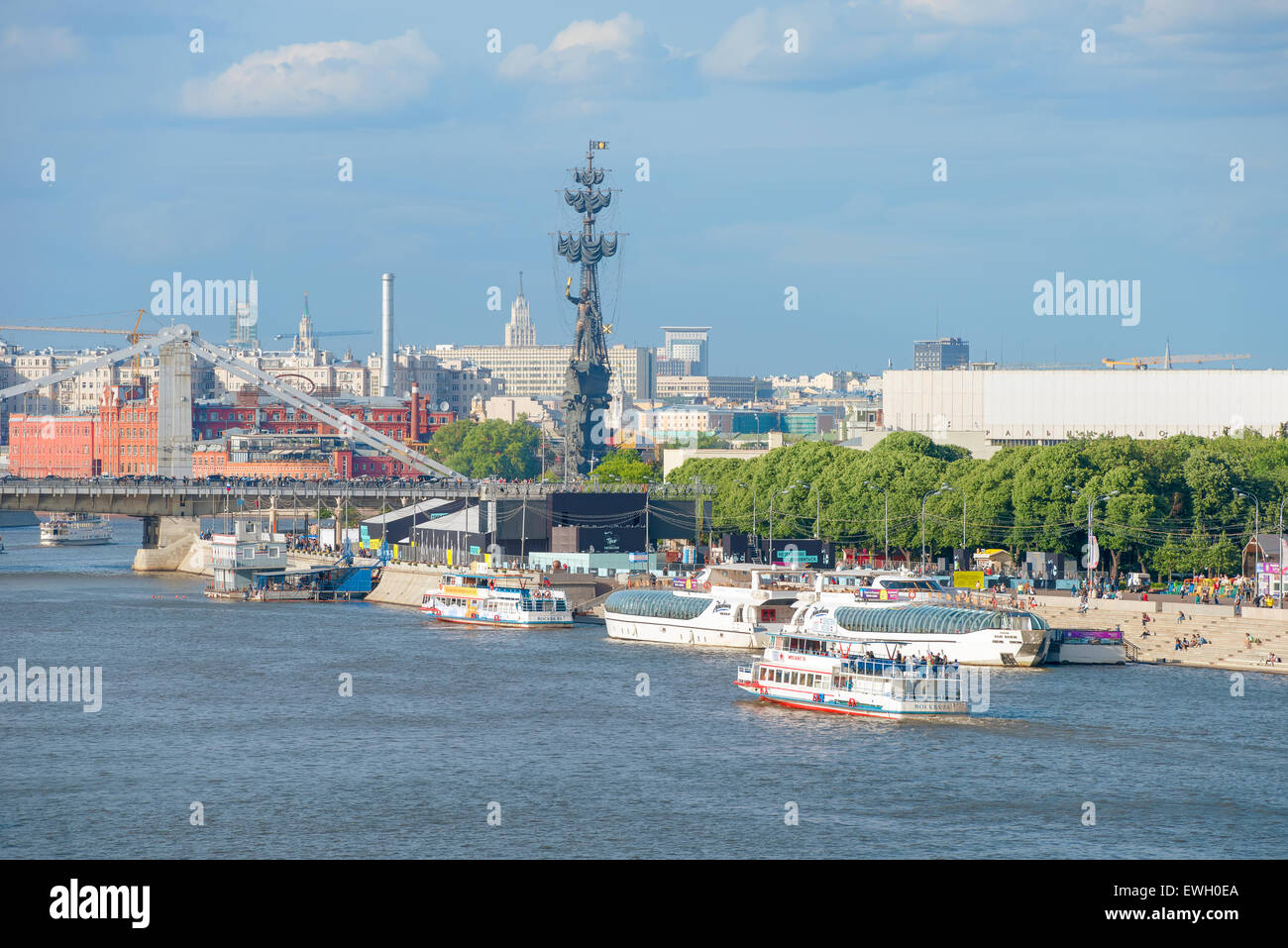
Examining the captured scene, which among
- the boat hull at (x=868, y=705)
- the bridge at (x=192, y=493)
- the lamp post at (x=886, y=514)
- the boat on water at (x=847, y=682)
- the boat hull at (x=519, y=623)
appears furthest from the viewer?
the bridge at (x=192, y=493)

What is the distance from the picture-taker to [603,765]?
41.0 metres

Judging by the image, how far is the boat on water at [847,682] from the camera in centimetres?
4844

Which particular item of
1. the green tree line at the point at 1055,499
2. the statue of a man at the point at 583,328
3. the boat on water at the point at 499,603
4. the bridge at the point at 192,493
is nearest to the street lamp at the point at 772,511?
the green tree line at the point at 1055,499

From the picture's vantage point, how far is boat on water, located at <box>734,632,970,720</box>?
4844cm

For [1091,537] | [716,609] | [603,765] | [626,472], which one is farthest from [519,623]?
[626,472]

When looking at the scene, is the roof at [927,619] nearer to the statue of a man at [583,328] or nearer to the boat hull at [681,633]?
the boat hull at [681,633]

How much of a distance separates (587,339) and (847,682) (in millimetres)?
128427

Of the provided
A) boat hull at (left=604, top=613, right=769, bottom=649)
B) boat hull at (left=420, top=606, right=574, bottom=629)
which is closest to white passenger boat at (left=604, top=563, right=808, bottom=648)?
boat hull at (left=604, top=613, right=769, bottom=649)

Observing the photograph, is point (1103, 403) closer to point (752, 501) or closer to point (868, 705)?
point (752, 501)

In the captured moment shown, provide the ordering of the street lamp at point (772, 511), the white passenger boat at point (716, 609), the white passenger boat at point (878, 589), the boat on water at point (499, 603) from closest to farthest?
the white passenger boat at point (878, 589)
the white passenger boat at point (716, 609)
the boat on water at point (499, 603)
the street lamp at point (772, 511)

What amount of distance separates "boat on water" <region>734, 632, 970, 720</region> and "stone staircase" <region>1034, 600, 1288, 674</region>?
36.3ft

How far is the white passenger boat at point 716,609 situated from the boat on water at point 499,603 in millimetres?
4951
